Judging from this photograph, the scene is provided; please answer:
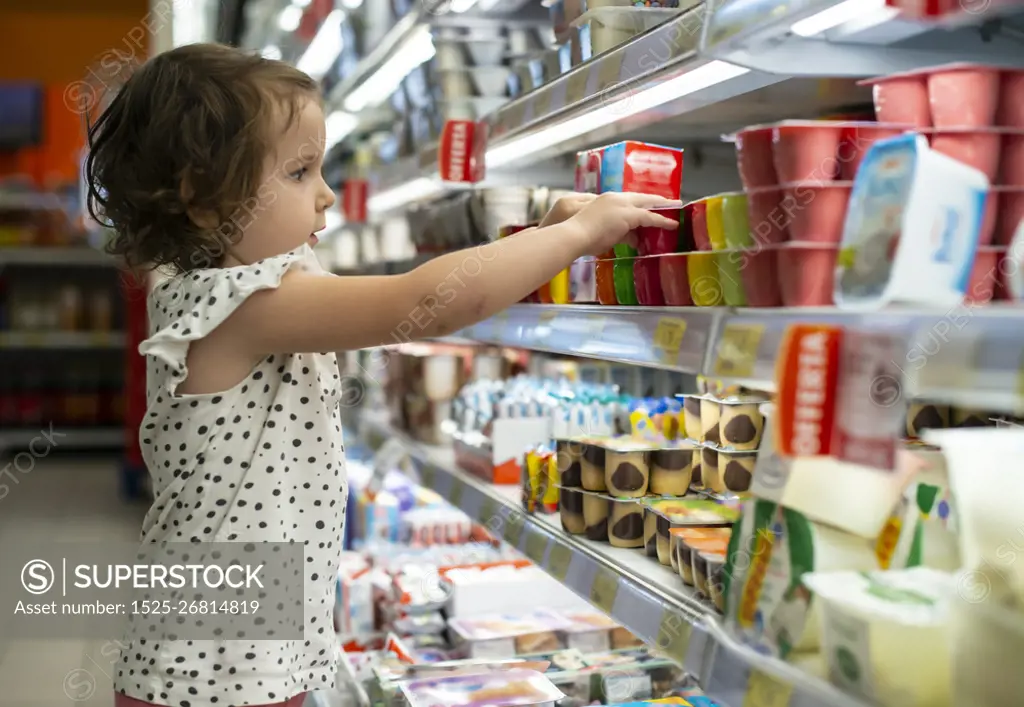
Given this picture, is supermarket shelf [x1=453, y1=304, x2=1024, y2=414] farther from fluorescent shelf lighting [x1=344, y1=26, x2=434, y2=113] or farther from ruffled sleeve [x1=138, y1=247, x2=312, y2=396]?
fluorescent shelf lighting [x1=344, y1=26, x2=434, y2=113]

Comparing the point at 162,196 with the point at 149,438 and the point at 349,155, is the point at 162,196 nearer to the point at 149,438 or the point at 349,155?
the point at 149,438

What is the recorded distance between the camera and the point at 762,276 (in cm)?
111

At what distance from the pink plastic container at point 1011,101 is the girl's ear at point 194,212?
0.86m

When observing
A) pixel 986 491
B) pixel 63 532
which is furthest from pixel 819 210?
pixel 63 532

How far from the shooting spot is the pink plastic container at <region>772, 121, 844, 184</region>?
1033 mm

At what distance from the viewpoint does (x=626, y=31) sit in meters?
1.67

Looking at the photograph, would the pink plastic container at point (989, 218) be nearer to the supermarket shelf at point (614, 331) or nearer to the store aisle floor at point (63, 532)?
the supermarket shelf at point (614, 331)

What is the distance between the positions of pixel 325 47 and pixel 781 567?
3.19 metres

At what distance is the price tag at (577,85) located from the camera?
153 centimetres

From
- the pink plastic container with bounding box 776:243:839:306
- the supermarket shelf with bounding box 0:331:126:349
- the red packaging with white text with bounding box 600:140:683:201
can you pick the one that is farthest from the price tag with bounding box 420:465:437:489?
the supermarket shelf with bounding box 0:331:126:349

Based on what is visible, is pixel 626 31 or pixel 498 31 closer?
pixel 626 31

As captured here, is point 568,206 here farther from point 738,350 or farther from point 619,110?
point 738,350

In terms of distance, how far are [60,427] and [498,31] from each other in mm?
6172

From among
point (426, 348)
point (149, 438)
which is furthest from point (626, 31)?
point (426, 348)
